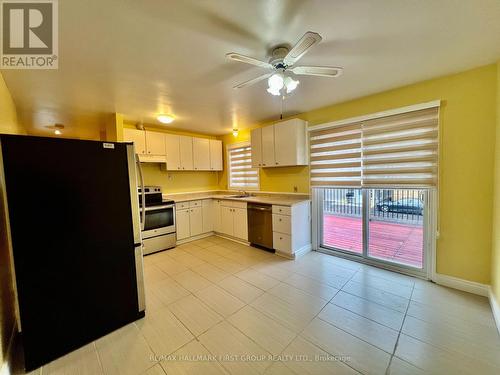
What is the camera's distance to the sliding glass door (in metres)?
2.73

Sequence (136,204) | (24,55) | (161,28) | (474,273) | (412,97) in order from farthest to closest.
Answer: (412,97)
(474,273)
(136,204)
(24,55)
(161,28)

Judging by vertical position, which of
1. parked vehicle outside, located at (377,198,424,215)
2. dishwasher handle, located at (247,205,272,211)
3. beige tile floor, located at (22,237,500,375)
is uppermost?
parked vehicle outside, located at (377,198,424,215)

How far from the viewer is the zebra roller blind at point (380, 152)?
2.50 metres

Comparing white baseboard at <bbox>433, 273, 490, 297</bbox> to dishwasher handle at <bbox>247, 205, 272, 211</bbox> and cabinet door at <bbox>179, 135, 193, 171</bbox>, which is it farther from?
cabinet door at <bbox>179, 135, 193, 171</bbox>

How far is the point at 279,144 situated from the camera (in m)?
3.68

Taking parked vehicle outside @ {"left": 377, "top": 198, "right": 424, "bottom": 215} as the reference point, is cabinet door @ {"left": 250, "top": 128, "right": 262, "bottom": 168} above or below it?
above

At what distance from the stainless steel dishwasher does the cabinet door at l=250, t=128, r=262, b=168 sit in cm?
88

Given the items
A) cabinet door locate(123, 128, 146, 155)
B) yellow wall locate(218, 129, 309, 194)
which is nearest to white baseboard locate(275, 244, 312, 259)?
yellow wall locate(218, 129, 309, 194)

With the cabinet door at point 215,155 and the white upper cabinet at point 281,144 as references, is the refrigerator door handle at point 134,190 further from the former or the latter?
the cabinet door at point 215,155

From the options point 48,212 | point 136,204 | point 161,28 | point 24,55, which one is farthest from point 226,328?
point 24,55

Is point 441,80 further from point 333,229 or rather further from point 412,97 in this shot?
point 333,229

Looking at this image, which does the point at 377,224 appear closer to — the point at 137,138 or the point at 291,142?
the point at 291,142

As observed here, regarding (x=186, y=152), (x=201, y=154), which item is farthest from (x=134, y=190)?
(x=201, y=154)

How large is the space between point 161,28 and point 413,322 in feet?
10.6
